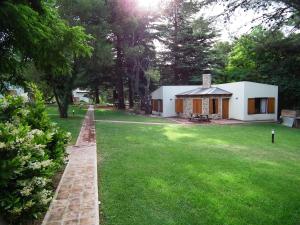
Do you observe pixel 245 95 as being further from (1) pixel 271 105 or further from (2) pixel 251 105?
(1) pixel 271 105

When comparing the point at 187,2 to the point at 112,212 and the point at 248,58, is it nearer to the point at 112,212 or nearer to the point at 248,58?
the point at 112,212

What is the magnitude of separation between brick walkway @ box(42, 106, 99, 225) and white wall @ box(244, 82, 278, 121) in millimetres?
18340

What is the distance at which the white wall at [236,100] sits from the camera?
2464cm

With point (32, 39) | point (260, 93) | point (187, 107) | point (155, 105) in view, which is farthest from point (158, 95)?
point (32, 39)

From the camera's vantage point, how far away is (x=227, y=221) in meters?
5.09

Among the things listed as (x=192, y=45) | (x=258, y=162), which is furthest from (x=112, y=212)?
(x=192, y=45)

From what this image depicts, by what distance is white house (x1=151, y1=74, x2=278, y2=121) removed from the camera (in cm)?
2473

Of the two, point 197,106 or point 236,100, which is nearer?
point 236,100

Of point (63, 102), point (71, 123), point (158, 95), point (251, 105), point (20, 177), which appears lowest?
point (71, 123)

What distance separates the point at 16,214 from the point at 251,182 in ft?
17.9

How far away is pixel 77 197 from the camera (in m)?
5.97

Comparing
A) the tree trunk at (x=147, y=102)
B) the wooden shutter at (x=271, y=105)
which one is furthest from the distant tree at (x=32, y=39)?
the tree trunk at (x=147, y=102)

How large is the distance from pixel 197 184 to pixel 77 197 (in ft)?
9.31

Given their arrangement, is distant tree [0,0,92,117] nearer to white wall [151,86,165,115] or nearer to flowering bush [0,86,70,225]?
flowering bush [0,86,70,225]
